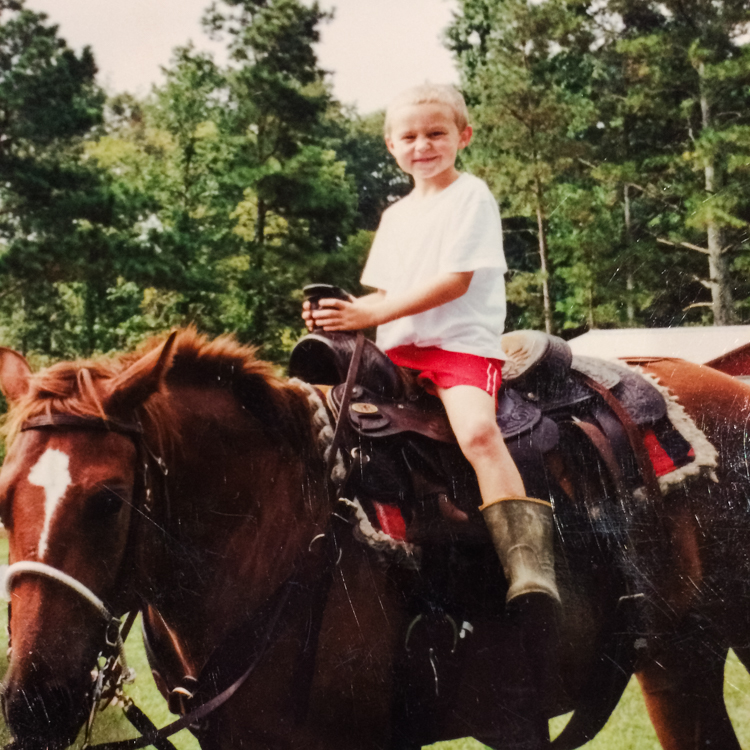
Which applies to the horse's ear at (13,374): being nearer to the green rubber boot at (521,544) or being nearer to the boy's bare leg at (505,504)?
the boy's bare leg at (505,504)

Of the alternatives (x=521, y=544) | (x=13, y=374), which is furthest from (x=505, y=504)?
(x=13, y=374)

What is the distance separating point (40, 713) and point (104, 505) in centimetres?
47

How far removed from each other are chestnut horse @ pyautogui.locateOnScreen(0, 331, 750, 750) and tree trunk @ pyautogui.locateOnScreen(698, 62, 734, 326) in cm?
177

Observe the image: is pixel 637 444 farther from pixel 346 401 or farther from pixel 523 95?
pixel 523 95

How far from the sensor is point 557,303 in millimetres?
4938

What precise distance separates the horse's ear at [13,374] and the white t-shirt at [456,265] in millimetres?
1079

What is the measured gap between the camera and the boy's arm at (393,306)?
1941 mm

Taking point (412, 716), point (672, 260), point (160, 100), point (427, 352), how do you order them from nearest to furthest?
1. point (412, 716)
2. point (427, 352)
3. point (160, 100)
4. point (672, 260)

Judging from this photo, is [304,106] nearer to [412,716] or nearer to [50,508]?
[50,508]

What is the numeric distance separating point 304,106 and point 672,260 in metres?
2.24

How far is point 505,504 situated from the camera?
1812 millimetres

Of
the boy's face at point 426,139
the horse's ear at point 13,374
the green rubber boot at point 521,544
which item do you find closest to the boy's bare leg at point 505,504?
the green rubber boot at point 521,544

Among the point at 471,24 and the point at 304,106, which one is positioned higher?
the point at 471,24

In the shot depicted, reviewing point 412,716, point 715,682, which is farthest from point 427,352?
point 715,682
